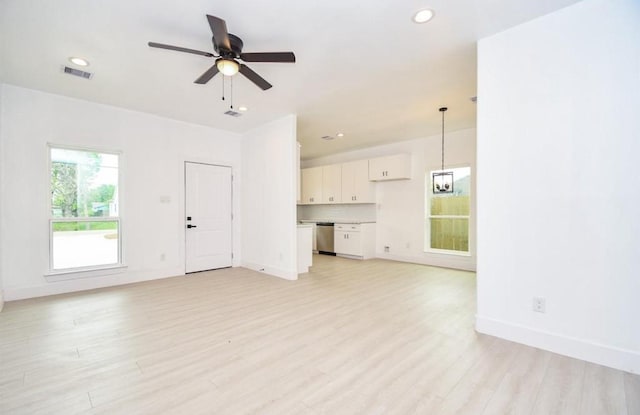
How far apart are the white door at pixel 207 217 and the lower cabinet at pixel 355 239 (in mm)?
2671

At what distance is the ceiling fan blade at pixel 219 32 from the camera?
2.00 m

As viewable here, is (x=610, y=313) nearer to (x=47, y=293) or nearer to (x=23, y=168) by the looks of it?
(x=47, y=293)

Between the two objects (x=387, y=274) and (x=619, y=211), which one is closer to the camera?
(x=619, y=211)

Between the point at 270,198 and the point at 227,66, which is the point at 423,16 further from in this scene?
the point at 270,198

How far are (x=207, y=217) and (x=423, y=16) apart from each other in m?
4.71

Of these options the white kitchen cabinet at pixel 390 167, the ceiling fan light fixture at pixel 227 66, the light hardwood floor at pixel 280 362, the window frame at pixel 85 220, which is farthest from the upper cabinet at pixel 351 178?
the window frame at pixel 85 220

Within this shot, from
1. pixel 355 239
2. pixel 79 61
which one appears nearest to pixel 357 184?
pixel 355 239

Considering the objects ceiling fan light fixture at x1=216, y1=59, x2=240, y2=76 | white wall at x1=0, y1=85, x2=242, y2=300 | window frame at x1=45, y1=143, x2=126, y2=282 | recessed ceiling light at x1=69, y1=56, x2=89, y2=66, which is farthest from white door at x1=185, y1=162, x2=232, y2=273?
ceiling fan light fixture at x1=216, y1=59, x2=240, y2=76

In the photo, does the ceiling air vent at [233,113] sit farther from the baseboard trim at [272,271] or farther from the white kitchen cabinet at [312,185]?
the white kitchen cabinet at [312,185]

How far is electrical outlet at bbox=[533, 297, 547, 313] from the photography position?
2.33 m

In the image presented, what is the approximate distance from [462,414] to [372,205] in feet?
18.9

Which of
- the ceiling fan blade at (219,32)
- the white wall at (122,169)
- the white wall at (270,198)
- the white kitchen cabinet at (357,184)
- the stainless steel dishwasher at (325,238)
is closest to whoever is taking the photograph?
the ceiling fan blade at (219,32)

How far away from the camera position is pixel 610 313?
207 cm

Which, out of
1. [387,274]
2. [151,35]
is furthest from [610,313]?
[151,35]
